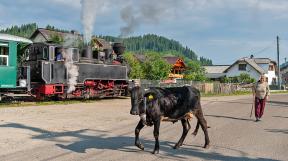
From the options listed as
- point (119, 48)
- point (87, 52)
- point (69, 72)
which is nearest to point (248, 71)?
point (119, 48)

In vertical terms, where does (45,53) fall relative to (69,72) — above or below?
above

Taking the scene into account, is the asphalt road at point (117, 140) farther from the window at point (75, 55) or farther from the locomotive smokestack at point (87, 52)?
the locomotive smokestack at point (87, 52)

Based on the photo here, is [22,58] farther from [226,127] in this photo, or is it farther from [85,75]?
[226,127]

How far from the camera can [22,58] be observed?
22.3m

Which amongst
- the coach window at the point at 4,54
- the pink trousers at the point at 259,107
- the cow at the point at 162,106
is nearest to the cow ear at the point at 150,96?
the cow at the point at 162,106

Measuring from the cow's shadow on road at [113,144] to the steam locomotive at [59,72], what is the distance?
815 cm

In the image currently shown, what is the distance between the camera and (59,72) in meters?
22.9

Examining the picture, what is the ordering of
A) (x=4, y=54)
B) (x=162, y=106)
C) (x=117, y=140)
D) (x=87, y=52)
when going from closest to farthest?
1. (x=162, y=106)
2. (x=117, y=140)
3. (x=4, y=54)
4. (x=87, y=52)

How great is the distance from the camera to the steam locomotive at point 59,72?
20.2 m

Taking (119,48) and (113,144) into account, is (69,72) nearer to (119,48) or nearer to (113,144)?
(119,48)

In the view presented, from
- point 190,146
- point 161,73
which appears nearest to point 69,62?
point 190,146

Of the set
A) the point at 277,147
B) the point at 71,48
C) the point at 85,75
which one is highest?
the point at 71,48

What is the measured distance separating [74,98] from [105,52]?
358cm

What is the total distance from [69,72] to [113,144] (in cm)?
1433
